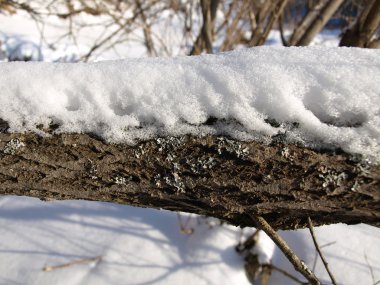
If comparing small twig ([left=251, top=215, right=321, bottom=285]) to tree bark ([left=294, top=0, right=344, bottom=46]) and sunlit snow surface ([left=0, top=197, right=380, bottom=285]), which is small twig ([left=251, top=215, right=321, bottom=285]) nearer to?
sunlit snow surface ([left=0, top=197, right=380, bottom=285])

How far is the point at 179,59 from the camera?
66 cm

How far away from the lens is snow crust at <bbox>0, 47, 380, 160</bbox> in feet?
1.77

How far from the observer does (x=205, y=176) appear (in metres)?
0.61

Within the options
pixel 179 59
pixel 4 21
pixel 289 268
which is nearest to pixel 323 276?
pixel 289 268

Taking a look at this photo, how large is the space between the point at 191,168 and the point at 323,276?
1450mm

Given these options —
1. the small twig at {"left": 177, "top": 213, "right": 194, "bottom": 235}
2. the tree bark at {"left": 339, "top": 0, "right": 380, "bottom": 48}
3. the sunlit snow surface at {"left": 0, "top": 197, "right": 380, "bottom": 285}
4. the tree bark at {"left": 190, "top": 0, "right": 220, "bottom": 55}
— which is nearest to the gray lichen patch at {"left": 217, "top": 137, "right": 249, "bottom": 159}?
the tree bark at {"left": 339, "top": 0, "right": 380, "bottom": 48}

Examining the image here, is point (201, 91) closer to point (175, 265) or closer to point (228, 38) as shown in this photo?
point (175, 265)

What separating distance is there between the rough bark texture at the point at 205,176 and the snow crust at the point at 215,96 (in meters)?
0.03

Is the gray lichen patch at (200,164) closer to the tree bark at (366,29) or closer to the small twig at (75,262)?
the tree bark at (366,29)

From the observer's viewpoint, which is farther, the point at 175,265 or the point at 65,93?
the point at 175,265

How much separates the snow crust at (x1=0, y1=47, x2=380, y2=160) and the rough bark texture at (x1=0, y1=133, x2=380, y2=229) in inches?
1.1

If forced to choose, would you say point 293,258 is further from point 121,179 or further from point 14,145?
point 14,145

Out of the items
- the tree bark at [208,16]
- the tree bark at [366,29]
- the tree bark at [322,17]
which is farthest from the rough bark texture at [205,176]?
the tree bark at [208,16]

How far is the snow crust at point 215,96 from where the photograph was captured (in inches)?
21.2
